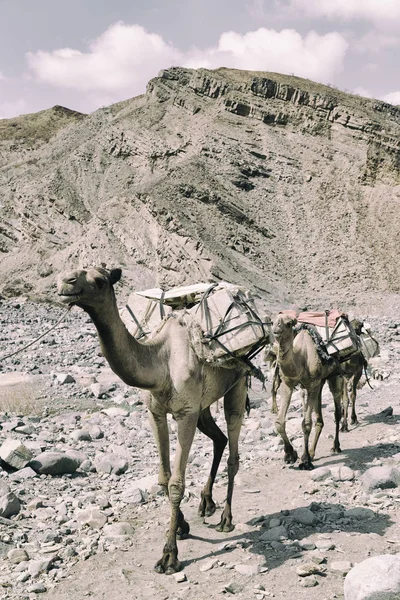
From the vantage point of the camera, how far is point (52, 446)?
8.97m

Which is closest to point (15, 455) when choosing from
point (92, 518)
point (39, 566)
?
point (92, 518)

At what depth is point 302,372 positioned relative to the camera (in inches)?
334

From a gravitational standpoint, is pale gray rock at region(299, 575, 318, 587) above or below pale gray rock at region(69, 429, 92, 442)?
above

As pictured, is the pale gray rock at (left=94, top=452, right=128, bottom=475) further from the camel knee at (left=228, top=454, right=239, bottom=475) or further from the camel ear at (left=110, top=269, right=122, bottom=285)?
the camel ear at (left=110, top=269, right=122, bottom=285)

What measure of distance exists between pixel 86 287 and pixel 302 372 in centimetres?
470

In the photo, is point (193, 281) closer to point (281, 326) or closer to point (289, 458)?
point (289, 458)

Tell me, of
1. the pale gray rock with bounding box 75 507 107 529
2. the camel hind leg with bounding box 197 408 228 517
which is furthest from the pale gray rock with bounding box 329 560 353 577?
the pale gray rock with bounding box 75 507 107 529

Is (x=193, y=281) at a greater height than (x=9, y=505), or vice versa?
(x=193, y=281)

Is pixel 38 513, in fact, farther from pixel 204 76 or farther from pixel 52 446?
pixel 204 76

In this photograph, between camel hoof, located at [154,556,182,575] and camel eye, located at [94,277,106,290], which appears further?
camel hoof, located at [154,556,182,575]

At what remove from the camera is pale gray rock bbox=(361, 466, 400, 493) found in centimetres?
670

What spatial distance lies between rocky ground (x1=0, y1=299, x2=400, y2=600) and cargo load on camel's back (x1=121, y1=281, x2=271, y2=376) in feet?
5.86

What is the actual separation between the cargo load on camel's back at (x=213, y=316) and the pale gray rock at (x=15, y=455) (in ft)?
8.57

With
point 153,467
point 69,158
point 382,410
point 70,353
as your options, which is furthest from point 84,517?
point 69,158
